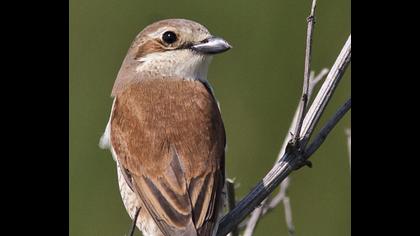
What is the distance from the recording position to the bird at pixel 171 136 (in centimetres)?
392

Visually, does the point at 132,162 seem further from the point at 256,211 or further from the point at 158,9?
the point at 158,9

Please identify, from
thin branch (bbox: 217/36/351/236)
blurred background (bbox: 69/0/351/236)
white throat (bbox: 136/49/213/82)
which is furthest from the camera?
blurred background (bbox: 69/0/351/236)

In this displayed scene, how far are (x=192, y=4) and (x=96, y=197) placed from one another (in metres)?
1.26

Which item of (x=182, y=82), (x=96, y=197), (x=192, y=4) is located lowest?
(x=96, y=197)

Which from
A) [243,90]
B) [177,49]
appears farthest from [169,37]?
[243,90]

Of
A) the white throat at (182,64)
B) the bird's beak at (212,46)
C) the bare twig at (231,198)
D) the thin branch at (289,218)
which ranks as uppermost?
the bird's beak at (212,46)

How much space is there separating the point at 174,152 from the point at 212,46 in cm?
70

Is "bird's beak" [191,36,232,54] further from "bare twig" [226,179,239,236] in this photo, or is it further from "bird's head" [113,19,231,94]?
"bare twig" [226,179,239,236]

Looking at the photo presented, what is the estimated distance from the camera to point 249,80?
525cm

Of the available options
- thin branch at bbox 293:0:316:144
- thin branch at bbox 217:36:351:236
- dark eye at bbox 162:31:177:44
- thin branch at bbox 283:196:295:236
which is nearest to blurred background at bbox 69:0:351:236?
dark eye at bbox 162:31:177:44

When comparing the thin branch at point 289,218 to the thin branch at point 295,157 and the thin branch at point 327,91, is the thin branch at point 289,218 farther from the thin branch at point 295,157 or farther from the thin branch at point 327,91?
the thin branch at point 327,91

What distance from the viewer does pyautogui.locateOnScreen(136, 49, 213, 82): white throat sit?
458 cm

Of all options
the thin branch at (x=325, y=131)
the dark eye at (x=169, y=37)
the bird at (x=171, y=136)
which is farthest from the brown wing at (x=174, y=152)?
the thin branch at (x=325, y=131)
